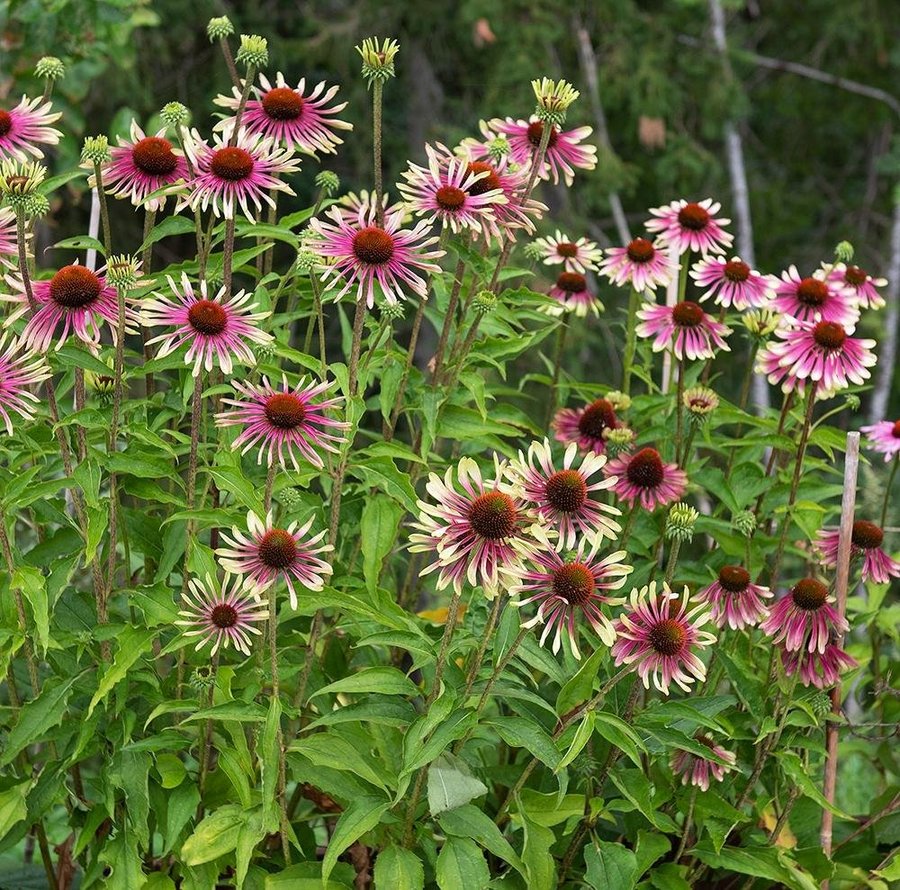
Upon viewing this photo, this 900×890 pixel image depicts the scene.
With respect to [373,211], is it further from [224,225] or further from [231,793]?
[231,793]

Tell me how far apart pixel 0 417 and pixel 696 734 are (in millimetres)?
1004

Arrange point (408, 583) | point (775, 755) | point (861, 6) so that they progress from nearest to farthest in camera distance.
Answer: point (775, 755)
point (408, 583)
point (861, 6)

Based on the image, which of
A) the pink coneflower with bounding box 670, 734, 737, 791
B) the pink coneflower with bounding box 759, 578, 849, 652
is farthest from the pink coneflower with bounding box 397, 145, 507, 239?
the pink coneflower with bounding box 670, 734, 737, 791

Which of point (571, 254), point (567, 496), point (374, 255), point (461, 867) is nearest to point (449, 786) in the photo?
point (461, 867)

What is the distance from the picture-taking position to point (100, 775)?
1620 millimetres

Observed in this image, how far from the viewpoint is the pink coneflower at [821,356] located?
1741mm

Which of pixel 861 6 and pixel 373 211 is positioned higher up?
pixel 373 211

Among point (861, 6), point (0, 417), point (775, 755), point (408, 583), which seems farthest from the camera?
point (861, 6)

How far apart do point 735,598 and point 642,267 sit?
0.59 m

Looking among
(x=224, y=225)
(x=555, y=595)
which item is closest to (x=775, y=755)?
(x=555, y=595)

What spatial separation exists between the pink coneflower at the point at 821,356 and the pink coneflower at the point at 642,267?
10.1 inches

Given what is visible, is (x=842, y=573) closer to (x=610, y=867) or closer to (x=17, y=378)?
(x=610, y=867)

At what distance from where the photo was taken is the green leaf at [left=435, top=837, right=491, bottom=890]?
1.46 metres

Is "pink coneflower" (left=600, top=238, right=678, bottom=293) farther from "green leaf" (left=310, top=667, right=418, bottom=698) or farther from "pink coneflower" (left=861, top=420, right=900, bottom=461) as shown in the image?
"green leaf" (left=310, top=667, right=418, bottom=698)
